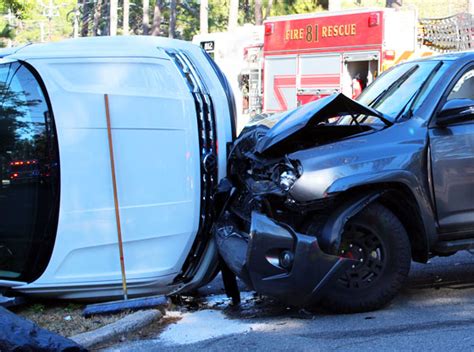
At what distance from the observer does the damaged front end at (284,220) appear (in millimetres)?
4535

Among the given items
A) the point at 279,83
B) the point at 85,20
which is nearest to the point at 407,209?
the point at 279,83

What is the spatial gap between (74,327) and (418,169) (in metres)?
2.81

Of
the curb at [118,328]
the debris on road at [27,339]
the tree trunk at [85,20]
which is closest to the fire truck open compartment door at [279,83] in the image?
the curb at [118,328]

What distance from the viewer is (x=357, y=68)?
14484 millimetres

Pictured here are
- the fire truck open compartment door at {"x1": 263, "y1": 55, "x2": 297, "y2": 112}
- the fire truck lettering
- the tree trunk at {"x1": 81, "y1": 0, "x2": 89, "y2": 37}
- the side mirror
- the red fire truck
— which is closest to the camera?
the side mirror

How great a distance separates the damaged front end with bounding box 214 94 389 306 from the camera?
4535 millimetres

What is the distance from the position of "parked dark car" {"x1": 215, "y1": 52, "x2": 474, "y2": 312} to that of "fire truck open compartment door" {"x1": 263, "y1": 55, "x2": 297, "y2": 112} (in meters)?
10.6

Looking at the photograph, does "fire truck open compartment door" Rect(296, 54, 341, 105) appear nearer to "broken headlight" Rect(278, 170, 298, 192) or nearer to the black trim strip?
the black trim strip

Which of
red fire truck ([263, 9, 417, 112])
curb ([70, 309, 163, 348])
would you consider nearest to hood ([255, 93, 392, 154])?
curb ([70, 309, 163, 348])

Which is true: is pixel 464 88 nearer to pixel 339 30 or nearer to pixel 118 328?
pixel 118 328

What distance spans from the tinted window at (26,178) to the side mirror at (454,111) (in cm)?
300

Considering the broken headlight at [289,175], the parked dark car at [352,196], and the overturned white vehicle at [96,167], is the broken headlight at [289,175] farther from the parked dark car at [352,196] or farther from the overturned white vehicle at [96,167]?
the overturned white vehicle at [96,167]

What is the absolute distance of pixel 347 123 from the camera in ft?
17.8

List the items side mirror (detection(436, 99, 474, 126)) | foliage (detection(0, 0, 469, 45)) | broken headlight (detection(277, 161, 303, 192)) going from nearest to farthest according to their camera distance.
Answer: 1. broken headlight (detection(277, 161, 303, 192))
2. side mirror (detection(436, 99, 474, 126))
3. foliage (detection(0, 0, 469, 45))
